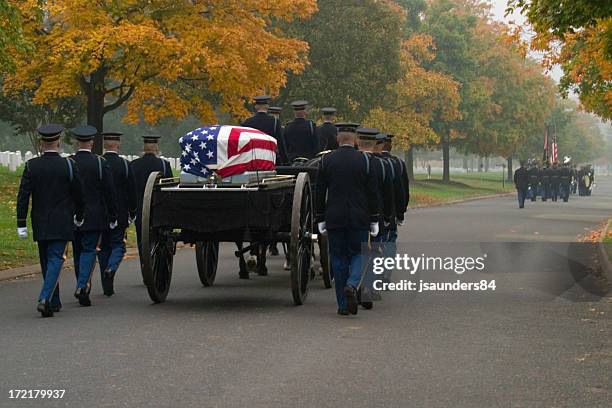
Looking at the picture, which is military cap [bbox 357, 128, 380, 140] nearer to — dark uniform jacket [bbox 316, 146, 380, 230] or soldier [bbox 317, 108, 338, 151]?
dark uniform jacket [bbox 316, 146, 380, 230]

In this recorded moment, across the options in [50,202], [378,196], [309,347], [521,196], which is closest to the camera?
[309,347]

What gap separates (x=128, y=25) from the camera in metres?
28.9

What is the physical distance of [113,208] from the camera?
12633 mm

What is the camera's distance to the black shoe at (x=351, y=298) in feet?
37.1

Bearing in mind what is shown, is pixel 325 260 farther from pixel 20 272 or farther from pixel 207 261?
pixel 20 272

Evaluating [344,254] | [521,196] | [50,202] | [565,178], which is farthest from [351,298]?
[565,178]

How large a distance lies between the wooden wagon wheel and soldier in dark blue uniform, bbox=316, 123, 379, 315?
69.3 inches

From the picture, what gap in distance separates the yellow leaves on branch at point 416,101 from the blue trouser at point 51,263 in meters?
40.7

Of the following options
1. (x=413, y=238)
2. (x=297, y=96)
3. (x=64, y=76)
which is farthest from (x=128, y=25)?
(x=297, y=96)

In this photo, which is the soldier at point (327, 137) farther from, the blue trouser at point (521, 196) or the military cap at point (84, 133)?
the blue trouser at point (521, 196)

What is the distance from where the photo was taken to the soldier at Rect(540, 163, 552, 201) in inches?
2007

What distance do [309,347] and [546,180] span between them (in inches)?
1706

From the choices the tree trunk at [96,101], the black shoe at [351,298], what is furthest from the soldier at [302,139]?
the tree trunk at [96,101]

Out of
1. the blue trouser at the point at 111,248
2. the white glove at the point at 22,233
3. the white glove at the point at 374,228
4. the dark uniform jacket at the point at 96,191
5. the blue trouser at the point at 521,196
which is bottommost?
the blue trouser at the point at 521,196
